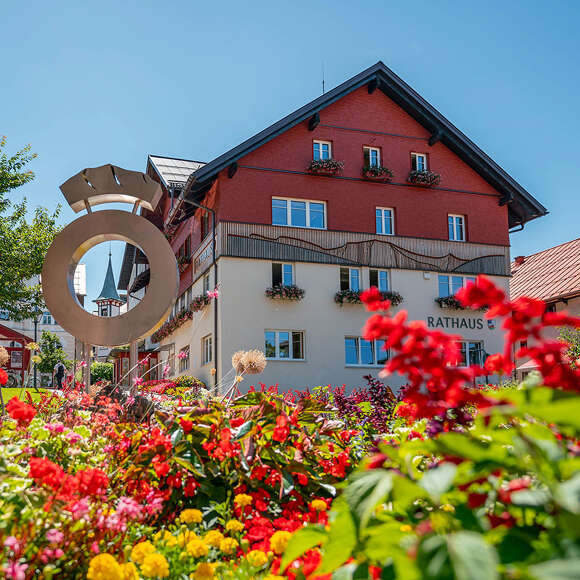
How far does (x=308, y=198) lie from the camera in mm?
21531

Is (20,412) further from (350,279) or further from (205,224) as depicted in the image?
(205,224)

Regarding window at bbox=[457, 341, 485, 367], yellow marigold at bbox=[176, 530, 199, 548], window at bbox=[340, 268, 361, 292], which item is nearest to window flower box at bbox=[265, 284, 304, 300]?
window at bbox=[340, 268, 361, 292]

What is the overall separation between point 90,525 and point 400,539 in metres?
1.29

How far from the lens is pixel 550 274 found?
2802cm

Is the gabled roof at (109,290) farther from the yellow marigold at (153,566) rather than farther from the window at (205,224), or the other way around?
the yellow marigold at (153,566)

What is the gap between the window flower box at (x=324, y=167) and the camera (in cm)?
2141

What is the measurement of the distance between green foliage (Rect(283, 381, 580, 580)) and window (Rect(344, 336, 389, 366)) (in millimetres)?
19332

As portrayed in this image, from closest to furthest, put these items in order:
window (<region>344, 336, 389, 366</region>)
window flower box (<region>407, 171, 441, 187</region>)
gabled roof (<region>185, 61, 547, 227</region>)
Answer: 1. gabled roof (<region>185, 61, 547, 227</region>)
2. window (<region>344, 336, 389, 366</region>)
3. window flower box (<region>407, 171, 441, 187</region>)

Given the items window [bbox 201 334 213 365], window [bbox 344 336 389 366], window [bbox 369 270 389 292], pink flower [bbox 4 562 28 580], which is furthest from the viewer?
window [bbox 369 270 389 292]

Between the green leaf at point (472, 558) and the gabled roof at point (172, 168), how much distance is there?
23.3m

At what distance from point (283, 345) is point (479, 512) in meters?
18.8

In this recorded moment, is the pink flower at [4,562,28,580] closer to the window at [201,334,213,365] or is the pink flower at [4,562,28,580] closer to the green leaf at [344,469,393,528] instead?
the green leaf at [344,469,393,528]

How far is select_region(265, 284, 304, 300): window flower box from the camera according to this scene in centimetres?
2016

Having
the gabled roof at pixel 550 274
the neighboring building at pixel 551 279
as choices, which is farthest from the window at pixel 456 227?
the neighboring building at pixel 551 279
